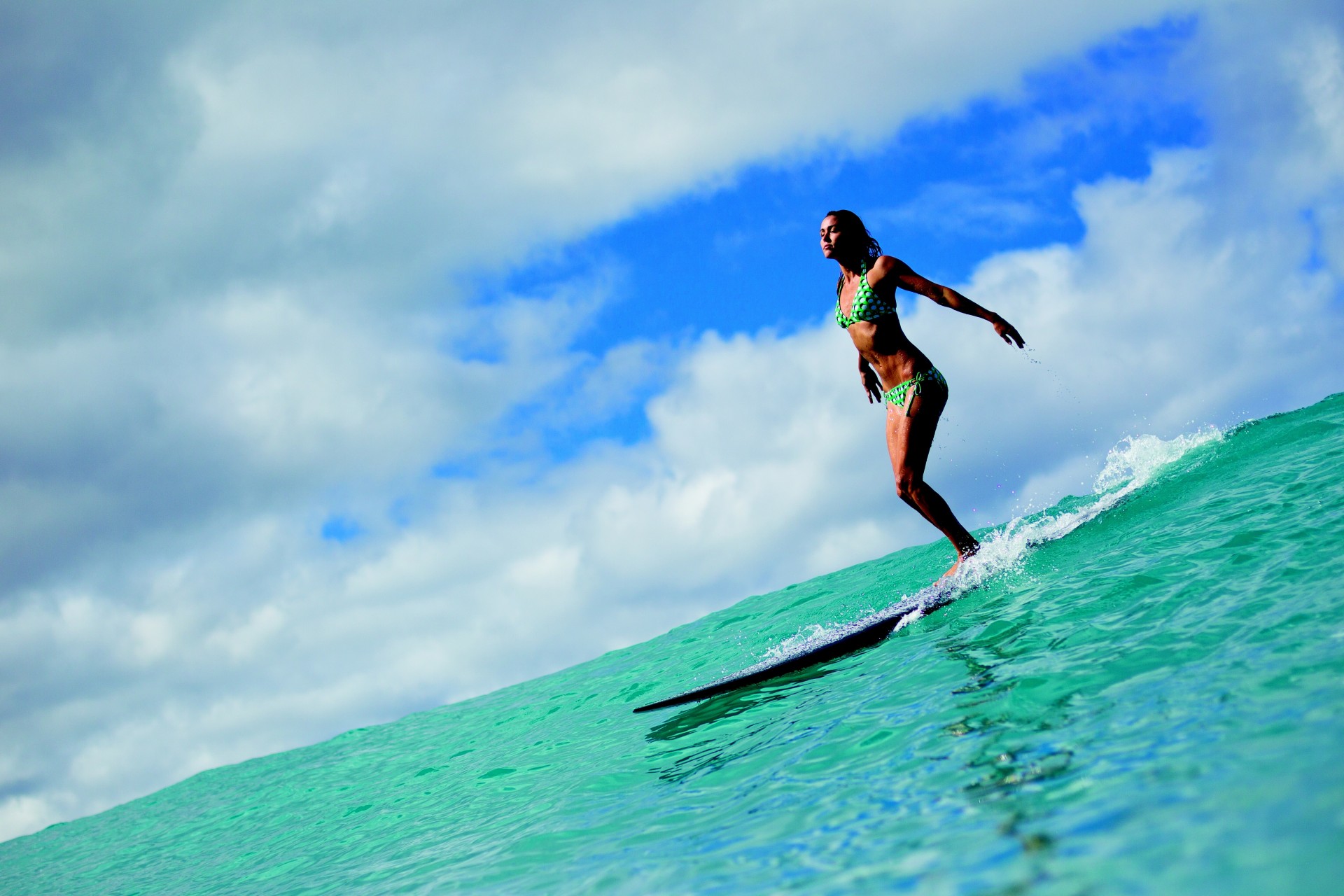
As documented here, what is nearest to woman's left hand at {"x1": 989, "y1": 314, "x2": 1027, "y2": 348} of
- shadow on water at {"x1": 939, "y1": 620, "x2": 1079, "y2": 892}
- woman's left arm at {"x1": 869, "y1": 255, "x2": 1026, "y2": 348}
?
woman's left arm at {"x1": 869, "y1": 255, "x2": 1026, "y2": 348}

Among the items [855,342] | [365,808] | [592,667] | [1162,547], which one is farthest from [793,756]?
[592,667]

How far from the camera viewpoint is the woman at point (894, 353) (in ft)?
25.1

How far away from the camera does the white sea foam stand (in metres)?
7.75

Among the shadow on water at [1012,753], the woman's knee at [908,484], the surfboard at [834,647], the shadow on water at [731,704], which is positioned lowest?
the shadow on water at [1012,753]

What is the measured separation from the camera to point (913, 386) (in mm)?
7656

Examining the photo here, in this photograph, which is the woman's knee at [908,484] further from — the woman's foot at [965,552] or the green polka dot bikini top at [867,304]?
the green polka dot bikini top at [867,304]

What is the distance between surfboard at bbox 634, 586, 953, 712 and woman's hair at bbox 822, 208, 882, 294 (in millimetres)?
2841

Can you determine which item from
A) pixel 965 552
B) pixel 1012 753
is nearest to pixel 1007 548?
pixel 965 552

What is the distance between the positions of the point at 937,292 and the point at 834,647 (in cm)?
290

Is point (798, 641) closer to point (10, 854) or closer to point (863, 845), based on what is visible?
point (863, 845)

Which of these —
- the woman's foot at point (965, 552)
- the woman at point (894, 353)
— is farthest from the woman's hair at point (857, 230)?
the woman's foot at point (965, 552)

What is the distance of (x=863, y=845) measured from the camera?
3443 millimetres

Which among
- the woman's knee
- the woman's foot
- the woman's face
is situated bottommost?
the woman's foot

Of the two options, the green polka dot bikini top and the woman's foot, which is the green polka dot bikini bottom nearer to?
the green polka dot bikini top
